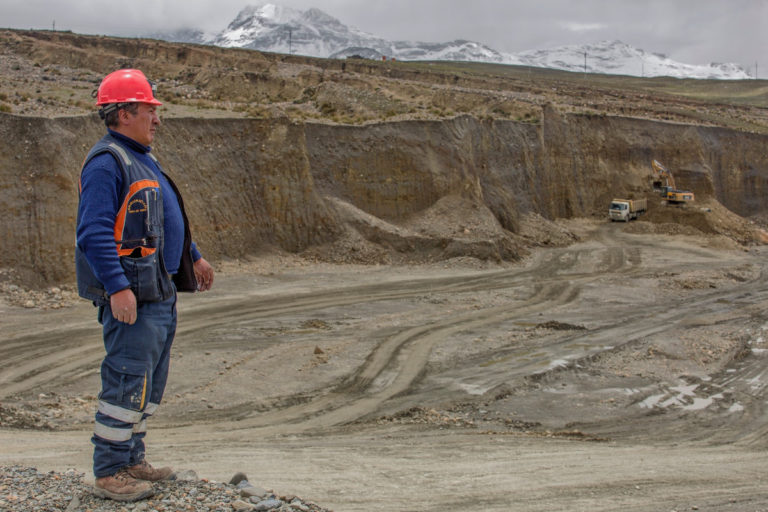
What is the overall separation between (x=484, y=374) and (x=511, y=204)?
2384 centimetres

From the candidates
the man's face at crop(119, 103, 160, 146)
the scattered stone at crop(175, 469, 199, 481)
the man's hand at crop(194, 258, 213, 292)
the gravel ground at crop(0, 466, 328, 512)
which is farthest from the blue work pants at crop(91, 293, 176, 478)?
the man's face at crop(119, 103, 160, 146)

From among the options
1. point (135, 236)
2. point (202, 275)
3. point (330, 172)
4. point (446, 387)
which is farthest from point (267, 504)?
point (330, 172)

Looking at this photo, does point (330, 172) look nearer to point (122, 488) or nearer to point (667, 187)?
point (667, 187)

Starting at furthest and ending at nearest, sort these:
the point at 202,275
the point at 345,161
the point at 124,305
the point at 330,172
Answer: the point at 345,161 → the point at 330,172 → the point at 202,275 → the point at 124,305

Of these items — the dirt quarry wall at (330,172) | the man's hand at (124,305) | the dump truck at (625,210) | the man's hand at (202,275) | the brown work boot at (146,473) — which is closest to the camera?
the man's hand at (124,305)

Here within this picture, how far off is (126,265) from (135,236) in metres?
0.20

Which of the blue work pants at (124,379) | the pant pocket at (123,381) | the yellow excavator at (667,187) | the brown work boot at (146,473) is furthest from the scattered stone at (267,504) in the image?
the yellow excavator at (667,187)

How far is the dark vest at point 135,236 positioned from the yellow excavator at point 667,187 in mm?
44715

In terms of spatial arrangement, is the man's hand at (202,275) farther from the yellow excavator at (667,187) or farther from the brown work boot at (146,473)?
the yellow excavator at (667,187)

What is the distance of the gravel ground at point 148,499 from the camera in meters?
4.59

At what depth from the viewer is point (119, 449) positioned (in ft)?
15.6

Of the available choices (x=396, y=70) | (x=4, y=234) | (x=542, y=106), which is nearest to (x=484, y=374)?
(x=4, y=234)

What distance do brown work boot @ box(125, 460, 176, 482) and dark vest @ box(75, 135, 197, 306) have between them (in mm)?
1206

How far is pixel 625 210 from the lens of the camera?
143ft
